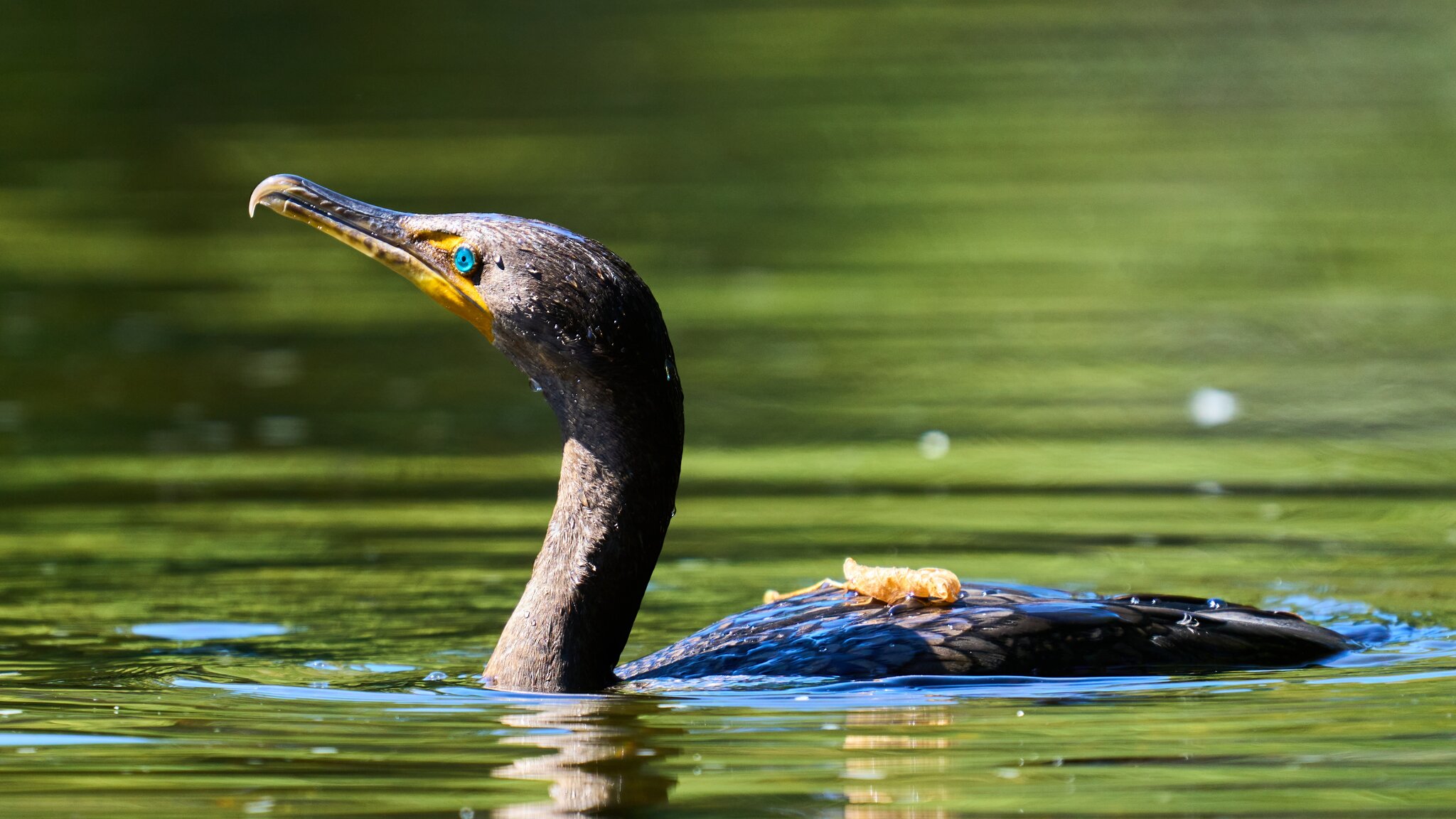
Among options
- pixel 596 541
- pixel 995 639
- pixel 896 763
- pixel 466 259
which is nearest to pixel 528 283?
pixel 466 259

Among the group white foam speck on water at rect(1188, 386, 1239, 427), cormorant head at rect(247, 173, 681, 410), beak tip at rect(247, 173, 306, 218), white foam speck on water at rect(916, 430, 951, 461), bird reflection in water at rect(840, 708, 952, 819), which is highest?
white foam speck on water at rect(1188, 386, 1239, 427)

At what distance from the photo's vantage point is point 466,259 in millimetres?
7578

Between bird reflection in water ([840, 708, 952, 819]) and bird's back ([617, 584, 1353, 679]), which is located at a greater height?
bird's back ([617, 584, 1353, 679])

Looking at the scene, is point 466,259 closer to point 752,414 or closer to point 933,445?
point 933,445

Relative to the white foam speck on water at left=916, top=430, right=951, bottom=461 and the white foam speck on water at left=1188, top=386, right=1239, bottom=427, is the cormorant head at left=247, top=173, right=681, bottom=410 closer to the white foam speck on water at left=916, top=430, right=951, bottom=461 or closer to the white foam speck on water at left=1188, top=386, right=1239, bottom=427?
the white foam speck on water at left=916, top=430, right=951, bottom=461

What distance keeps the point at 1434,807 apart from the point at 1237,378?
25.1 feet

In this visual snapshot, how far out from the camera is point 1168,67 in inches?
1133

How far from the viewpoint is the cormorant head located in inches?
289

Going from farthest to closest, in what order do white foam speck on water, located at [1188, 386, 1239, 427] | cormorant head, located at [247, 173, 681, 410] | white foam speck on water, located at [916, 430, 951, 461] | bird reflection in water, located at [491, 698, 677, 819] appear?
1. white foam speck on water, located at [1188, 386, 1239, 427]
2. white foam speck on water, located at [916, 430, 951, 461]
3. cormorant head, located at [247, 173, 681, 410]
4. bird reflection in water, located at [491, 698, 677, 819]

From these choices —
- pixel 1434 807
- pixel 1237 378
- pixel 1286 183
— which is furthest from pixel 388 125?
pixel 1434 807

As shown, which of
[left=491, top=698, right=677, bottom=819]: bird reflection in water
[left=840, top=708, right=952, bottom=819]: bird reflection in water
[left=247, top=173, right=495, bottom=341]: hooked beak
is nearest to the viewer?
[left=840, top=708, right=952, bottom=819]: bird reflection in water

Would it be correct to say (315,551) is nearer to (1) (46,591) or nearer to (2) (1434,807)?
(1) (46,591)

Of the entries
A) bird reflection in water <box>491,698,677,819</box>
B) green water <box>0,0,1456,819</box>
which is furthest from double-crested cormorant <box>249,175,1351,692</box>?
bird reflection in water <box>491,698,677,819</box>

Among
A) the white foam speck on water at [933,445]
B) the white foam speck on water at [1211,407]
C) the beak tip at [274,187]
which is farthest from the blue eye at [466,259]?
the white foam speck on water at [1211,407]
